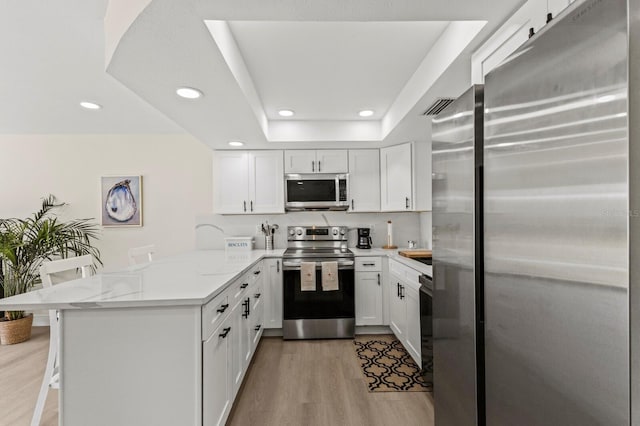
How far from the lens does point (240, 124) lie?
2.70m

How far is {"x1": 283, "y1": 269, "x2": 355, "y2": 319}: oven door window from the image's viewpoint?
323cm

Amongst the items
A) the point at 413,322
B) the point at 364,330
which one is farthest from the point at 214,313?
the point at 364,330

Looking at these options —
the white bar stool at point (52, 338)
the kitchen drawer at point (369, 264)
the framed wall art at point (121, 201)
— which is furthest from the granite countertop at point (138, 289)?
the framed wall art at point (121, 201)

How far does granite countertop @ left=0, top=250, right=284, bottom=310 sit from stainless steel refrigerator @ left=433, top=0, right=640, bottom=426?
1.24m

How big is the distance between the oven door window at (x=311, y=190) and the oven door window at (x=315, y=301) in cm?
90

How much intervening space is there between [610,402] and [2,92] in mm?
4173

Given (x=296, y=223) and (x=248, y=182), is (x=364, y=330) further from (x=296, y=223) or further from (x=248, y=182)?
(x=248, y=182)

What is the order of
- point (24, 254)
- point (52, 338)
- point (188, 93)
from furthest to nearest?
point (24, 254) < point (188, 93) < point (52, 338)

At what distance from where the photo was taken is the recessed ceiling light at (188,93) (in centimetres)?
193

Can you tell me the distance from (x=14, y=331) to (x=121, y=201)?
1.71 metres

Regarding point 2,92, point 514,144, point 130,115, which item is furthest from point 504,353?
point 2,92

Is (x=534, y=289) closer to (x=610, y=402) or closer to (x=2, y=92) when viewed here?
(x=610, y=402)

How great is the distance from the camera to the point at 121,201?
12.9ft

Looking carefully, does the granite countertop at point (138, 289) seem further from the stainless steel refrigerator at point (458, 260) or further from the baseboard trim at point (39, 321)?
the baseboard trim at point (39, 321)
